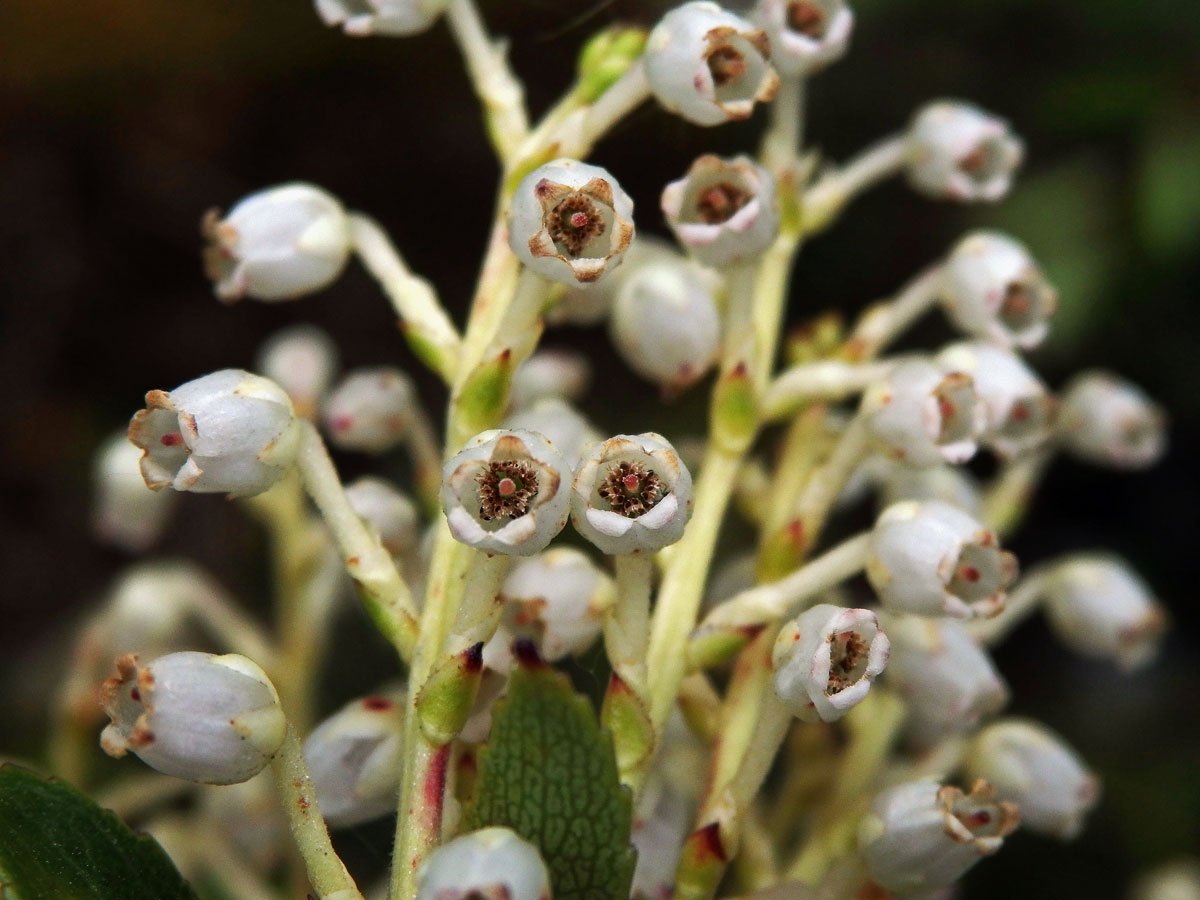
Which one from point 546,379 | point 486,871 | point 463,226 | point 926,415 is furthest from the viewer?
point 463,226

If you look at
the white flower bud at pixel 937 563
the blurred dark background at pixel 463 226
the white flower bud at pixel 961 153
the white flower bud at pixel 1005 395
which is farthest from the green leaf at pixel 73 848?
the blurred dark background at pixel 463 226

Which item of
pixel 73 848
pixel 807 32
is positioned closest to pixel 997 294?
pixel 807 32

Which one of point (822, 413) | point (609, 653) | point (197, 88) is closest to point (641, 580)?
point (609, 653)

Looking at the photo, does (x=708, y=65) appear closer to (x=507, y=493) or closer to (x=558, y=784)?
(x=507, y=493)

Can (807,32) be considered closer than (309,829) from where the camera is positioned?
No

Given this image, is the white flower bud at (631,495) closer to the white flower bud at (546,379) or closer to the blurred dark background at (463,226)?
the white flower bud at (546,379)

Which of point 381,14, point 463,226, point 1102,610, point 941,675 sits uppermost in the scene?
point 381,14
